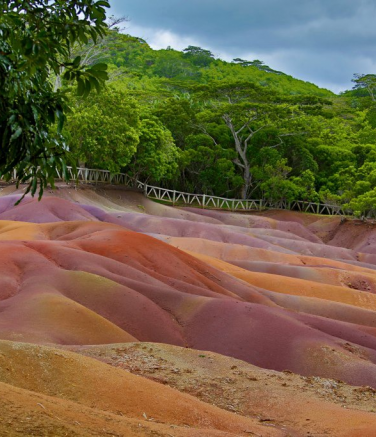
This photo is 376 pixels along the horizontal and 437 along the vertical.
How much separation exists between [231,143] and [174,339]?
167 feet

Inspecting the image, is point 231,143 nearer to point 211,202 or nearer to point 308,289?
point 211,202

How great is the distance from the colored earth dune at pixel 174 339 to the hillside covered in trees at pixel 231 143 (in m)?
16.5

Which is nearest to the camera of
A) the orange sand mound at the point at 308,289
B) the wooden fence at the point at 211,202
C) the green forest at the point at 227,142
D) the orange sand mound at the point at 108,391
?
the orange sand mound at the point at 108,391

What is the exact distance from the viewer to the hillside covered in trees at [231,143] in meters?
56.6

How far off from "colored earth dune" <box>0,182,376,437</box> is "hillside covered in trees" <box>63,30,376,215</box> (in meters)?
16.5

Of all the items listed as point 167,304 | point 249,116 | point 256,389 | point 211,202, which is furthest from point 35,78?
point 211,202

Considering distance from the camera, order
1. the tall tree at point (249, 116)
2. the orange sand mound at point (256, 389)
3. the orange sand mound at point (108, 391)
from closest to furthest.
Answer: the orange sand mound at point (108, 391)
the orange sand mound at point (256, 389)
the tall tree at point (249, 116)

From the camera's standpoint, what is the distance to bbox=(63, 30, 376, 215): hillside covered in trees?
5656cm

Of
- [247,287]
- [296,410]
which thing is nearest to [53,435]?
[296,410]

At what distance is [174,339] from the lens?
70.5ft

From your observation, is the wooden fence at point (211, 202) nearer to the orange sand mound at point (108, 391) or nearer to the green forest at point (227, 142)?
the green forest at point (227, 142)

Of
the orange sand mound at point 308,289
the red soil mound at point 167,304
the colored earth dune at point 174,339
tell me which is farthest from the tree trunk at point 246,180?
the orange sand mound at point 308,289

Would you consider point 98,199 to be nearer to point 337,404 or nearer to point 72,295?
point 72,295

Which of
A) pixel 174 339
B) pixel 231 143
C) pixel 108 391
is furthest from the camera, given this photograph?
Answer: pixel 231 143
